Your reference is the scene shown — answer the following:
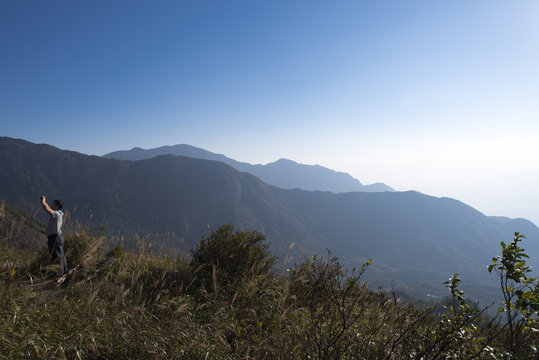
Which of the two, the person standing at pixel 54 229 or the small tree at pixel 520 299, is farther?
the person standing at pixel 54 229

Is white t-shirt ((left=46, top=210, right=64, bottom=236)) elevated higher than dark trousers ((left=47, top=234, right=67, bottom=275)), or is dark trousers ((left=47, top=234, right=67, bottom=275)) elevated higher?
white t-shirt ((left=46, top=210, right=64, bottom=236))

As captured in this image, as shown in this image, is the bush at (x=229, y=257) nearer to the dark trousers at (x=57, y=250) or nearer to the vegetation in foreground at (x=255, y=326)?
the vegetation in foreground at (x=255, y=326)

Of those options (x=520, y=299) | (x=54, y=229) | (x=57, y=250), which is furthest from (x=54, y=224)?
(x=520, y=299)

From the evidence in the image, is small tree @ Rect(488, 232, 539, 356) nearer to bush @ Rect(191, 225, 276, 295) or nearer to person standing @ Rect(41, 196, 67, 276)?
bush @ Rect(191, 225, 276, 295)

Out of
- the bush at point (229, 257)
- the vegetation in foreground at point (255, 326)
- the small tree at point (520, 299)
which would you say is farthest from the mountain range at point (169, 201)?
the small tree at point (520, 299)

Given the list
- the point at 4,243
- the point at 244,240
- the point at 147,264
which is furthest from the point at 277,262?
the point at 4,243

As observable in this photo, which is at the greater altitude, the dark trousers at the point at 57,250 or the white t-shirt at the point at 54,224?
the white t-shirt at the point at 54,224

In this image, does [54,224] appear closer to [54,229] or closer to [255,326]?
[54,229]

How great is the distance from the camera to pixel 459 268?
19238cm

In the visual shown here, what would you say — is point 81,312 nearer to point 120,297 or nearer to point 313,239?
point 120,297

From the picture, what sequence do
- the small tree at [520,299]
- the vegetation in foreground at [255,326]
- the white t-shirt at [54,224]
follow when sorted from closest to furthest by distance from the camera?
the vegetation in foreground at [255,326] < the small tree at [520,299] < the white t-shirt at [54,224]

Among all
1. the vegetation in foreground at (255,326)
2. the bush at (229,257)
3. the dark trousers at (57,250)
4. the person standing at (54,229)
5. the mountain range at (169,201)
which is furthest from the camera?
the mountain range at (169,201)

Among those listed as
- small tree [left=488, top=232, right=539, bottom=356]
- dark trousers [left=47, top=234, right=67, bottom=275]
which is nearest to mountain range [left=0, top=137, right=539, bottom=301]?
dark trousers [left=47, top=234, right=67, bottom=275]

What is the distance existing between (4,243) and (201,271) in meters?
4.51
